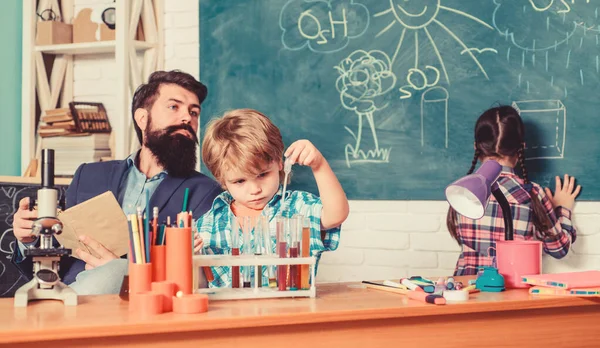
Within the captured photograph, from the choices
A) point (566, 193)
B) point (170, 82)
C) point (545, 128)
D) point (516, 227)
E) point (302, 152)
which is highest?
point (170, 82)

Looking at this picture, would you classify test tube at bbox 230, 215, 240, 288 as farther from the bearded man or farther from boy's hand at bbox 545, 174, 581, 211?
boy's hand at bbox 545, 174, 581, 211

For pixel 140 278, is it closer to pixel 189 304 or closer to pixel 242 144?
pixel 189 304

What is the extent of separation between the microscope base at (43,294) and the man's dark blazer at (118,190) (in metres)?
1.04

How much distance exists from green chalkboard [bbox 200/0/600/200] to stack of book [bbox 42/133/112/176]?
0.55 meters

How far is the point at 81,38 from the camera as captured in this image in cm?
407

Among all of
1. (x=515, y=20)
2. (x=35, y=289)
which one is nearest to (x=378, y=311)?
(x=35, y=289)

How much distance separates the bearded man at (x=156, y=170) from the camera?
2770 mm

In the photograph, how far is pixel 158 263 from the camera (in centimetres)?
162

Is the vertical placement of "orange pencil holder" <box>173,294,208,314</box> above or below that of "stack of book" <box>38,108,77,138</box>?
below

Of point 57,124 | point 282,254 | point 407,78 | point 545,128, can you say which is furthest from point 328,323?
point 57,124

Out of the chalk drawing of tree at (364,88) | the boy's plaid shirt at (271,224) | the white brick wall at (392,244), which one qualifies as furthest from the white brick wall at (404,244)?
the boy's plaid shirt at (271,224)

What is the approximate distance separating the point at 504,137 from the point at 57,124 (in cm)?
220

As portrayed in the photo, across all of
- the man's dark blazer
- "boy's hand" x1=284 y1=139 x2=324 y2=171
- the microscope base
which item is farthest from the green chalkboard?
the microscope base

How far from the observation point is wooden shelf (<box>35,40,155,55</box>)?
3.92 metres
